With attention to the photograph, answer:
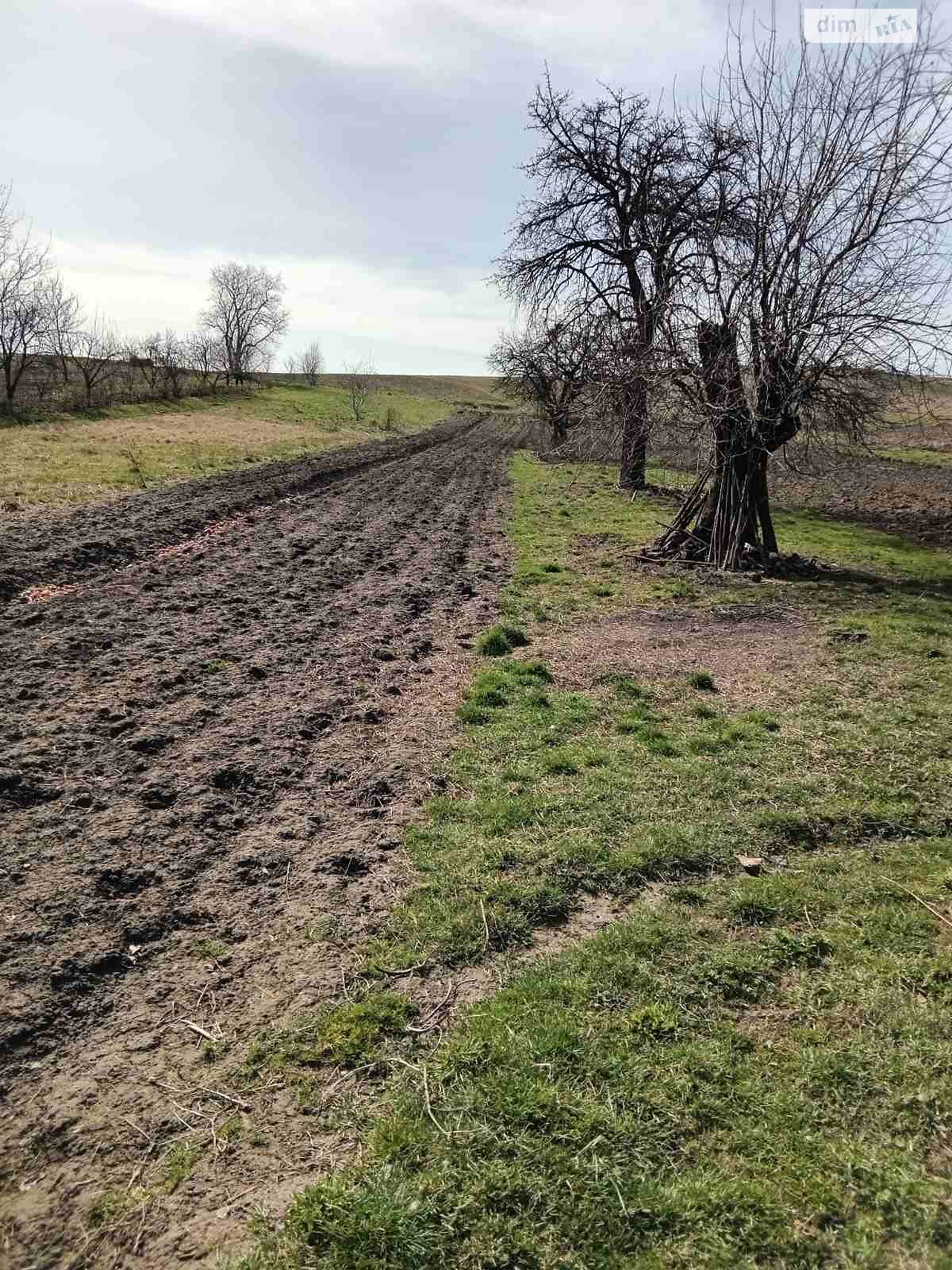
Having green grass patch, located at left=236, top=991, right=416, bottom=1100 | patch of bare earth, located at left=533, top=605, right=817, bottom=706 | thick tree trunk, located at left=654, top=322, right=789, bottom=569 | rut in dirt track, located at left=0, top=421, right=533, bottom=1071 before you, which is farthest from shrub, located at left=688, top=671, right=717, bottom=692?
thick tree trunk, located at left=654, top=322, right=789, bottom=569

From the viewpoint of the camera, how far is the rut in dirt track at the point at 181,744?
3.31 meters

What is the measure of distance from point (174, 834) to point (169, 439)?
27376 mm

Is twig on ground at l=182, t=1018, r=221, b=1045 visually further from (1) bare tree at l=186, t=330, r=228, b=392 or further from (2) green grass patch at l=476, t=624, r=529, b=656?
(1) bare tree at l=186, t=330, r=228, b=392

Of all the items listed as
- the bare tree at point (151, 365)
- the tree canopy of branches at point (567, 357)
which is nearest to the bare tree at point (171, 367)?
the bare tree at point (151, 365)

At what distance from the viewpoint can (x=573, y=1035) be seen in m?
2.84

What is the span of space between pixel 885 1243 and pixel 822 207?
35.9ft

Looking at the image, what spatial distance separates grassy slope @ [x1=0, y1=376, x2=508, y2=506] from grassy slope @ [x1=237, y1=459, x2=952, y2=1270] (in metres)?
12.3

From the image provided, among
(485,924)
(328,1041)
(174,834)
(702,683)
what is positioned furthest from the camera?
(702,683)

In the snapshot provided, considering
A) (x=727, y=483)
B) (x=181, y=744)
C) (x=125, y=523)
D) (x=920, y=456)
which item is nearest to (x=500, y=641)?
(x=181, y=744)

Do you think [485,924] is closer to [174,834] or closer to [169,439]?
[174,834]

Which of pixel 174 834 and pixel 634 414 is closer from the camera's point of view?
pixel 174 834

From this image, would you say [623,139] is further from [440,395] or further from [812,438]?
[440,395]

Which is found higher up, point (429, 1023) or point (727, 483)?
point (727, 483)

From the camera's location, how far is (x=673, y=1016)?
115 inches
